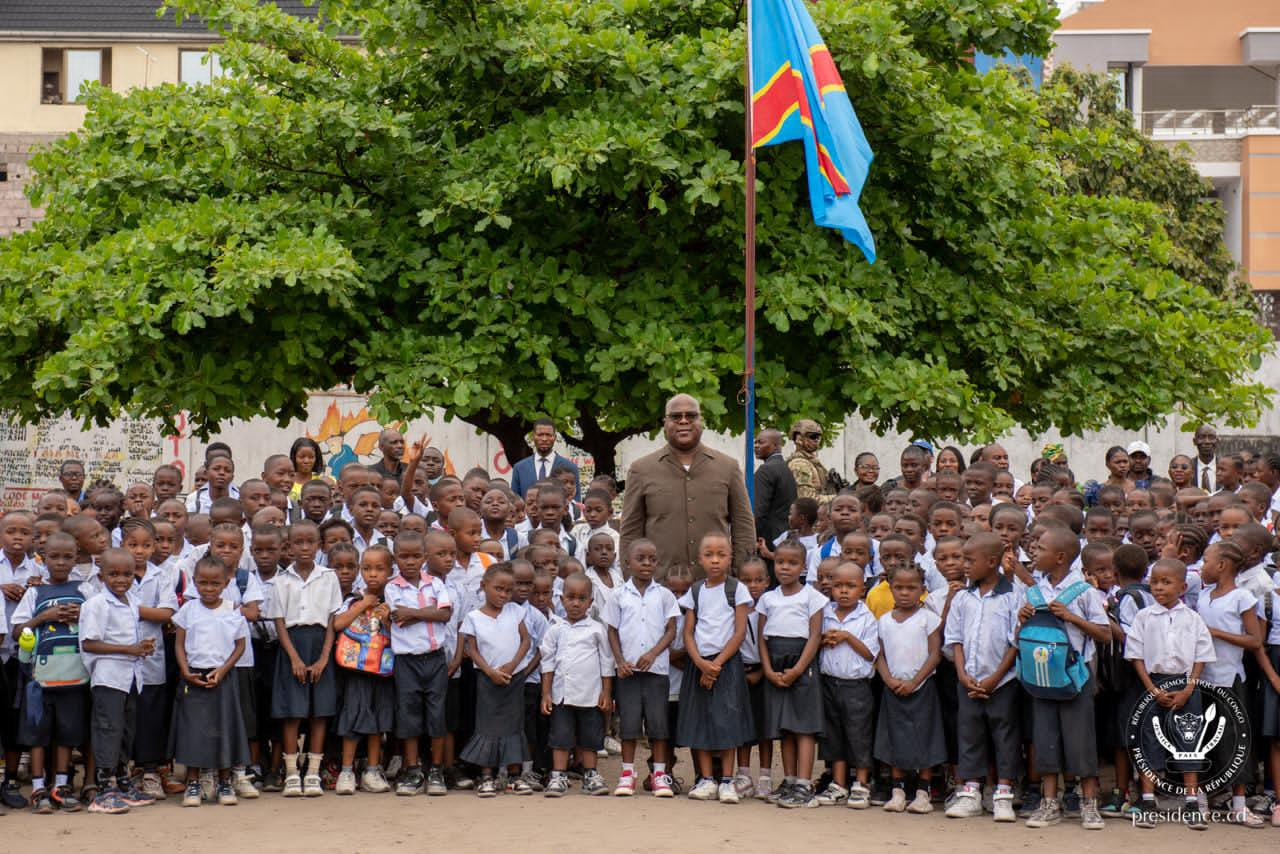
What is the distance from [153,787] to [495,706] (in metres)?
1.79

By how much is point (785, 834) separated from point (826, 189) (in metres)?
5.44

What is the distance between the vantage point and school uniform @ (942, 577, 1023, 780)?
8008mm

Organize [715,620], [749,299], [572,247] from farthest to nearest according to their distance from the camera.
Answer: [572,247], [749,299], [715,620]

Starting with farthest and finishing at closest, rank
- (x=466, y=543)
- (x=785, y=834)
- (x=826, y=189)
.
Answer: (x=826, y=189)
(x=466, y=543)
(x=785, y=834)

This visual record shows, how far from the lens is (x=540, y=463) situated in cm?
1170

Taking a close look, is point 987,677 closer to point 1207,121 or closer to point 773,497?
point 773,497

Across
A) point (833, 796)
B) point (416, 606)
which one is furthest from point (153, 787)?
point (833, 796)

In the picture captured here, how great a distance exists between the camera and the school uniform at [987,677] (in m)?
8.01

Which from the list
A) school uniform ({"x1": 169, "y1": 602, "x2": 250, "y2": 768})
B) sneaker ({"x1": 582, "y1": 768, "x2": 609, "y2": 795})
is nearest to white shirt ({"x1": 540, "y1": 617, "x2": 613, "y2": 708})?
sneaker ({"x1": 582, "y1": 768, "x2": 609, "y2": 795})

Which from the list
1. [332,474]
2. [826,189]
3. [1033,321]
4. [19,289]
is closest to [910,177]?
[1033,321]

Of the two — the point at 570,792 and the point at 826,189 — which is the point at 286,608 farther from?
the point at 826,189

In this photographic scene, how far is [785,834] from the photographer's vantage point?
7602 millimetres

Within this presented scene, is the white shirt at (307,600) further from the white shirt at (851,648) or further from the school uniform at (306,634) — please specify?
the white shirt at (851,648)

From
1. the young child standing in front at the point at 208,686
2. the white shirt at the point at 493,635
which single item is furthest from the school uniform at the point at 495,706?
the young child standing in front at the point at 208,686
